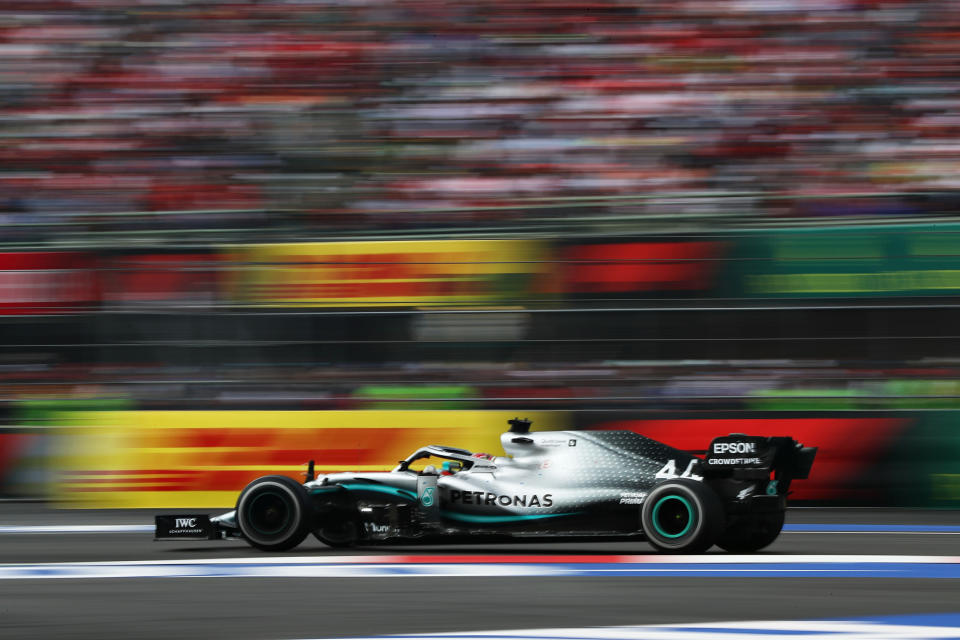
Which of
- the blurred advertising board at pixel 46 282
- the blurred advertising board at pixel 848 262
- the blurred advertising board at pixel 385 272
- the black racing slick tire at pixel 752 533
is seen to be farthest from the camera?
the blurred advertising board at pixel 46 282

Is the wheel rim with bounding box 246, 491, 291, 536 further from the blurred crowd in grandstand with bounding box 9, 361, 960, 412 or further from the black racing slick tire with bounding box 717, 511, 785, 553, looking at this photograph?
the blurred crowd in grandstand with bounding box 9, 361, 960, 412

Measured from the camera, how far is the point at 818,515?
11.3 m

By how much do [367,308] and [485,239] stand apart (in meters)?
1.29

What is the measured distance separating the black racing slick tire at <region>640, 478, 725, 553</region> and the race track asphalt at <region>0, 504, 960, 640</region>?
0.46 metres

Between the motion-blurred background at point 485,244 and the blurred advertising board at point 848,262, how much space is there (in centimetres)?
3

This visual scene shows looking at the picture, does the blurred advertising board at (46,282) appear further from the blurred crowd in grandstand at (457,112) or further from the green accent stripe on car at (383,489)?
the green accent stripe on car at (383,489)

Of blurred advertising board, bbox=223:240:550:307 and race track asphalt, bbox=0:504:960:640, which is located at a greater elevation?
blurred advertising board, bbox=223:240:550:307

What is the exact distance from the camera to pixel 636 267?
12633mm

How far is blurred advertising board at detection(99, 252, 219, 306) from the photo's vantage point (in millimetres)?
13141

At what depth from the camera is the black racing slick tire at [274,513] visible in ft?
27.9

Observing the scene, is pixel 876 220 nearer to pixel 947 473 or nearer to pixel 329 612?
pixel 947 473

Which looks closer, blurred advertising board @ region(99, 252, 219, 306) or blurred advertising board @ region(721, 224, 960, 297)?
blurred advertising board @ region(721, 224, 960, 297)

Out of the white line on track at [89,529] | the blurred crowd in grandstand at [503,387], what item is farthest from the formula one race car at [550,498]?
the blurred crowd in grandstand at [503,387]

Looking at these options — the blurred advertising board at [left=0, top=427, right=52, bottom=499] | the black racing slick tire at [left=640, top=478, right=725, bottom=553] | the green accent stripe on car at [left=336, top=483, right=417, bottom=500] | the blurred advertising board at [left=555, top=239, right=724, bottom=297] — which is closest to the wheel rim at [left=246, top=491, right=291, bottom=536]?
the green accent stripe on car at [left=336, top=483, right=417, bottom=500]
